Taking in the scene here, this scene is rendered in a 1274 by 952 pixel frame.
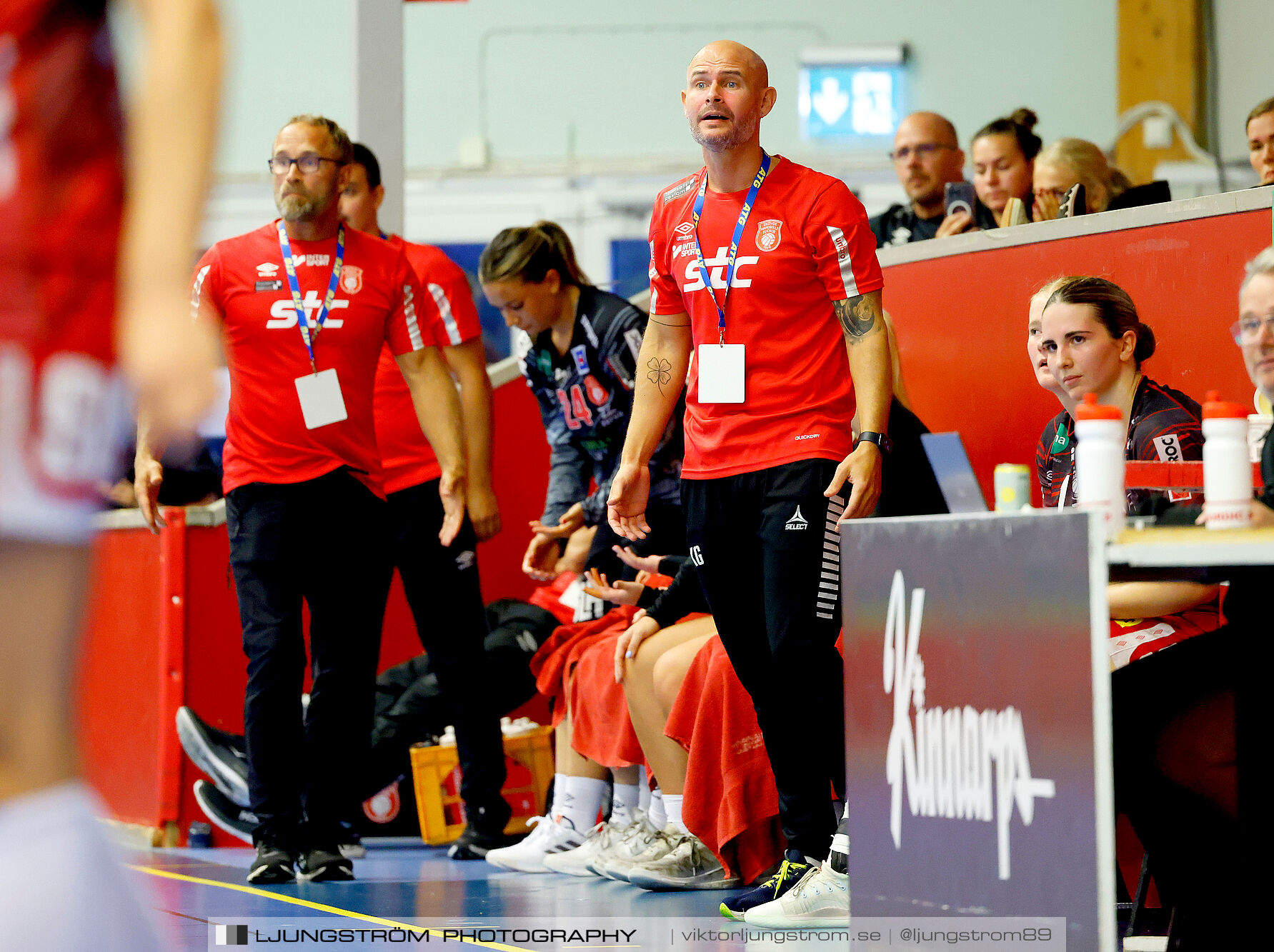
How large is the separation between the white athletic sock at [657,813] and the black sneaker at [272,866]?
87 cm

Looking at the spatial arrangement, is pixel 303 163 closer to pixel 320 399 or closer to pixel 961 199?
pixel 320 399

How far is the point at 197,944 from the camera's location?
3047mm

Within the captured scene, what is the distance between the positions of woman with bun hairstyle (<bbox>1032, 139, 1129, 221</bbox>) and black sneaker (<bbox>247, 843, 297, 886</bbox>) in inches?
109

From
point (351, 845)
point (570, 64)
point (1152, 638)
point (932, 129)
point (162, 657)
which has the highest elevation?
point (570, 64)

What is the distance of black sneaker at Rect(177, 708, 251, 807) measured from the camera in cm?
460

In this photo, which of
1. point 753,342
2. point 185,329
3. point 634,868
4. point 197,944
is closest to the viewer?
point 185,329

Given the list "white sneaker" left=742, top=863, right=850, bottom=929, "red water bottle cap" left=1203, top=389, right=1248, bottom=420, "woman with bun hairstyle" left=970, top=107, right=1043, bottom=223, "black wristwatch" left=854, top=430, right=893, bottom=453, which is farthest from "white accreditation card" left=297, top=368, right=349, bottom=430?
"red water bottle cap" left=1203, top=389, right=1248, bottom=420

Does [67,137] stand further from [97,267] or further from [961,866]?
[961,866]

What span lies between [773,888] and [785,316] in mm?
1147

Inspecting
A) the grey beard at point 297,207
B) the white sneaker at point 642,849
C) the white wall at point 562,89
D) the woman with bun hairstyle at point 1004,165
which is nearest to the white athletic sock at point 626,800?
the white sneaker at point 642,849

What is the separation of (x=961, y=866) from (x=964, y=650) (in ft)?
0.92

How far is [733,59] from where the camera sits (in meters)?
3.34

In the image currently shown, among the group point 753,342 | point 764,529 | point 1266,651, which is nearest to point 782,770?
point 764,529

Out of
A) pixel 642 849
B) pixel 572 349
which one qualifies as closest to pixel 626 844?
pixel 642 849
